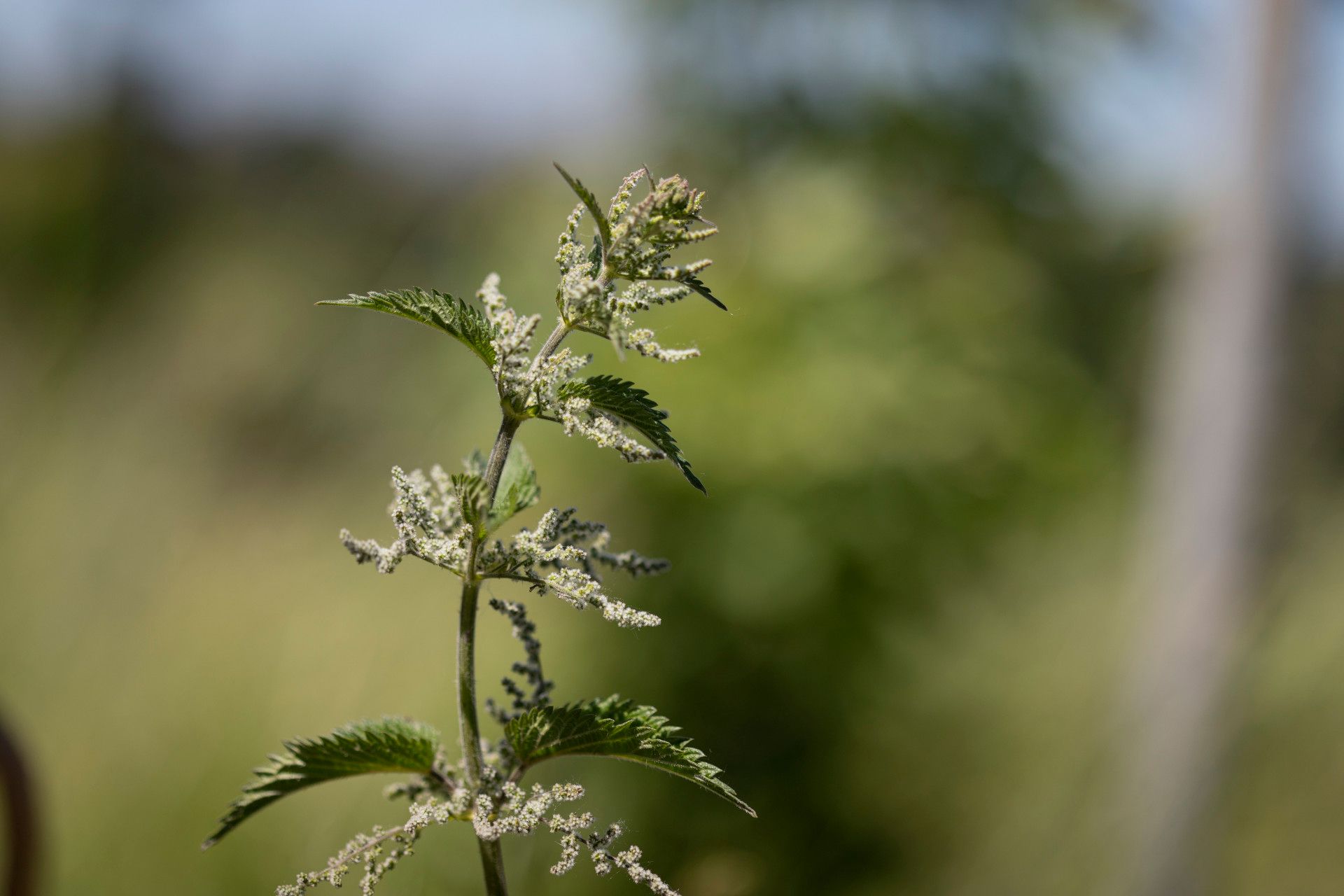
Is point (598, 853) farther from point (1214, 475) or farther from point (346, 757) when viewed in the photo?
point (1214, 475)

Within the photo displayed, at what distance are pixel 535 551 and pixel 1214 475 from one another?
2253 mm

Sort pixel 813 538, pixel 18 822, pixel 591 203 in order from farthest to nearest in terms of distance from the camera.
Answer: pixel 813 538 → pixel 18 822 → pixel 591 203

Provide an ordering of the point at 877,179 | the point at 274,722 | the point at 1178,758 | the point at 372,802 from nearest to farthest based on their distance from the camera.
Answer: the point at 372,802, the point at 274,722, the point at 1178,758, the point at 877,179

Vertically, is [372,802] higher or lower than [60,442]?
lower

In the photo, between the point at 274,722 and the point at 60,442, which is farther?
the point at 60,442

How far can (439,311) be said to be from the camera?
309mm

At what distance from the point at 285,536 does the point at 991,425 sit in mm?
2333

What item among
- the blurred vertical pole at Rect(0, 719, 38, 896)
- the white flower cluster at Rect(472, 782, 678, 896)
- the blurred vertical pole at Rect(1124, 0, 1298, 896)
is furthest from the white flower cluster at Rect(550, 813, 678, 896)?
the blurred vertical pole at Rect(1124, 0, 1298, 896)

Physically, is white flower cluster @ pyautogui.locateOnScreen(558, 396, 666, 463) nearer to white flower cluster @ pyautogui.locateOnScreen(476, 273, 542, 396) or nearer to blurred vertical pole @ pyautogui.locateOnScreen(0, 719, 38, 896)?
white flower cluster @ pyautogui.locateOnScreen(476, 273, 542, 396)

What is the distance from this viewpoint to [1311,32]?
192cm

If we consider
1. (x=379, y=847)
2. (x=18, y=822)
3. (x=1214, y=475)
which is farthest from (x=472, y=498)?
(x=1214, y=475)

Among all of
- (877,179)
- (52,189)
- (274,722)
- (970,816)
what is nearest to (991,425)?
(877,179)

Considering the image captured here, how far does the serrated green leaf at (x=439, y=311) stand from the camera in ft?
1.00

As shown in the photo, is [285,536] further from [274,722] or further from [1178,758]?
[1178,758]
